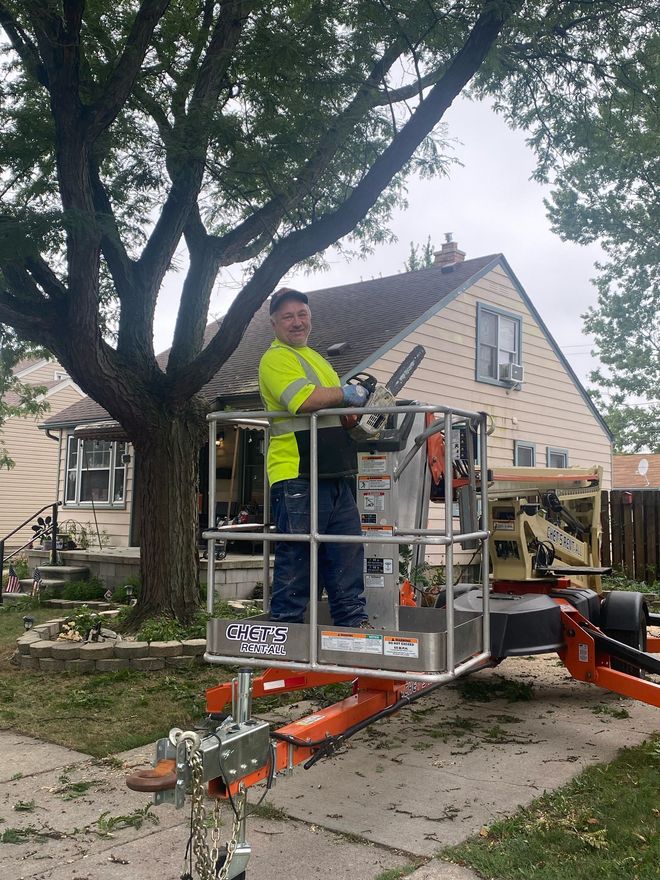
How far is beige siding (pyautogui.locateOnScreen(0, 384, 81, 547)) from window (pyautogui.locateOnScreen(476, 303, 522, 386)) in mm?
16571

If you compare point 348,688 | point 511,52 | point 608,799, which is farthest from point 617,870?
point 511,52

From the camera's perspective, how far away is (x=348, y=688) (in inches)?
272

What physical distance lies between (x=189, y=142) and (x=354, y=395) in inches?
210

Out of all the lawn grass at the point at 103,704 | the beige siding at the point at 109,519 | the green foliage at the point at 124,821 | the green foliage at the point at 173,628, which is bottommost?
the lawn grass at the point at 103,704

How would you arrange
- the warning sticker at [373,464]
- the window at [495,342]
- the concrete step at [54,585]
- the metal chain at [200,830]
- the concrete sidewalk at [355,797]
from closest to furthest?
1. the metal chain at [200,830]
2. the concrete sidewalk at [355,797]
3. the warning sticker at [373,464]
4. the concrete step at [54,585]
5. the window at [495,342]

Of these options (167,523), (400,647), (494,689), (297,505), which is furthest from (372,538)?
(167,523)

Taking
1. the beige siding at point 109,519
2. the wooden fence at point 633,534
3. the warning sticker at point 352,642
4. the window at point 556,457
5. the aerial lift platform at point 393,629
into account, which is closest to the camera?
the aerial lift platform at point 393,629

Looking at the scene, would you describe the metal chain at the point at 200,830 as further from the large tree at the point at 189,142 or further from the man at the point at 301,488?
the large tree at the point at 189,142

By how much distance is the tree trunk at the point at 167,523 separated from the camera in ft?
30.0

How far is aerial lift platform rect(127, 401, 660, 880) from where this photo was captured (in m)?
3.02

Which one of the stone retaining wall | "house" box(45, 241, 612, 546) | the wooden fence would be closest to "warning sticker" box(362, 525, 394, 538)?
the stone retaining wall

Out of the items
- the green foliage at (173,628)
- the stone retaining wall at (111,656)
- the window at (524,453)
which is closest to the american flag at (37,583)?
the green foliage at (173,628)

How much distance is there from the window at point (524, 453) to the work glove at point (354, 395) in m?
13.4

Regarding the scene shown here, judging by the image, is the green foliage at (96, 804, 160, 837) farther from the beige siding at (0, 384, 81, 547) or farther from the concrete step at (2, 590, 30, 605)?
the beige siding at (0, 384, 81, 547)
